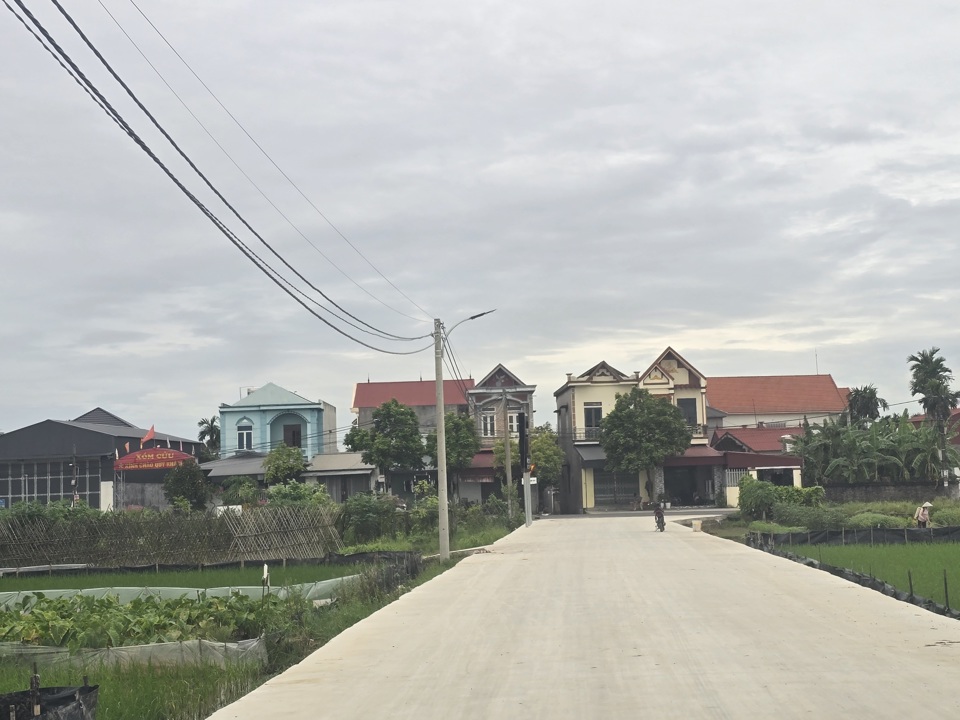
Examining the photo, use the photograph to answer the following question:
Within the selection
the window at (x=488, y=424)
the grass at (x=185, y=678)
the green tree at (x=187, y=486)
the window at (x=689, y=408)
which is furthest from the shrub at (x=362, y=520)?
the window at (x=488, y=424)

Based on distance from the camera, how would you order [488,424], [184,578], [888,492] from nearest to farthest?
1. [184,578]
2. [888,492]
3. [488,424]

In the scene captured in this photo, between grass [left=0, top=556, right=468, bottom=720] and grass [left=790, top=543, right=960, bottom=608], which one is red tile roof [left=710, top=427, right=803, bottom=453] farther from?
grass [left=0, top=556, right=468, bottom=720]

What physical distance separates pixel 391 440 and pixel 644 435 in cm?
1595

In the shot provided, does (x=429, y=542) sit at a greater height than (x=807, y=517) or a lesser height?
lesser

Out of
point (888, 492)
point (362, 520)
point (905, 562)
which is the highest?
point (362, 520)

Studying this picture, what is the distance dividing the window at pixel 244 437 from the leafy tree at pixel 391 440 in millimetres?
14493

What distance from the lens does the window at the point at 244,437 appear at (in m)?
81.6

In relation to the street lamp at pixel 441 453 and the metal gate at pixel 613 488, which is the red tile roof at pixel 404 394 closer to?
the metal gate at pixel 613 488

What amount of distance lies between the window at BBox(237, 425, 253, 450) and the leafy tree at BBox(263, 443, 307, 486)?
1621cm

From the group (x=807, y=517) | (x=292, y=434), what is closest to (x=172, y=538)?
(x=807, y=517)

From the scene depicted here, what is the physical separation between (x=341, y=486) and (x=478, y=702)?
63.6m

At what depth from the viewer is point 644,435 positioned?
67438 mm

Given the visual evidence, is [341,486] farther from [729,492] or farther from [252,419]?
[729,492]

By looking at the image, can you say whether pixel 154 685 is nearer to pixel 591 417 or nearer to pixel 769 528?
pixel 769 528
